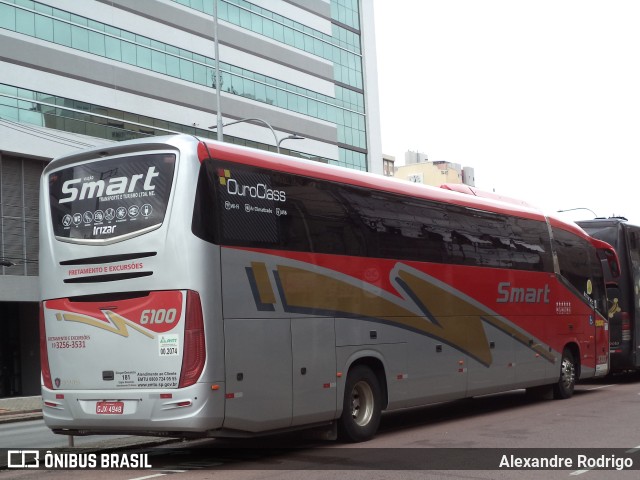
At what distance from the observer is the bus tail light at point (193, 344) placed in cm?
993

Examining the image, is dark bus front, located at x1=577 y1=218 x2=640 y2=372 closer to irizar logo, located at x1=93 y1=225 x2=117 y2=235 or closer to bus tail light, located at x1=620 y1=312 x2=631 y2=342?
bus tail light, located at x1=620 y1=312 x2=631 y2=342

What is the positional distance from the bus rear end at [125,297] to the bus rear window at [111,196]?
1 centimetres

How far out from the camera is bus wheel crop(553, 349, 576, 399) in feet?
60.0

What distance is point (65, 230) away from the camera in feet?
36.1

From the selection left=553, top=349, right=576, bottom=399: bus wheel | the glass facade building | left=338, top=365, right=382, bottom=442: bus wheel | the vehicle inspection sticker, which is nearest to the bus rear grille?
the vehicle inspection sticker

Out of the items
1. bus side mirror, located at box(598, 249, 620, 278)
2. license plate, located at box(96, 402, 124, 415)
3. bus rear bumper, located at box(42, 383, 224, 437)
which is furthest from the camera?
bus side mirror, located at box(598, 249, 620, 278)

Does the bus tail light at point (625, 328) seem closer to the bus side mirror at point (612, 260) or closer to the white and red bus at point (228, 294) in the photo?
the bus side mirror at point (612, 260)

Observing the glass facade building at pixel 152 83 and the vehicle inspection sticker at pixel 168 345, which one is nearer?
the vehicle inspection sticker at pixel 168 345

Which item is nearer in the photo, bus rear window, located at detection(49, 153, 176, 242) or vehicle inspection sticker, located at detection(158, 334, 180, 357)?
vehicle inspection sticker, located at detection(158, 334, 180, 357)

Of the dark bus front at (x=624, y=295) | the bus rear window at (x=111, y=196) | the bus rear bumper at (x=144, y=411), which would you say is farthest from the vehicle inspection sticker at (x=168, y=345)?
the dark bus front at (x=624, y=295)

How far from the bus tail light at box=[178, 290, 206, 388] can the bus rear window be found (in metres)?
1.05

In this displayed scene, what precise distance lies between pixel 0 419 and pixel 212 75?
23.3 metres

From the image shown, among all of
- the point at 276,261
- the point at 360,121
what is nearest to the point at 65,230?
the point at 276,261

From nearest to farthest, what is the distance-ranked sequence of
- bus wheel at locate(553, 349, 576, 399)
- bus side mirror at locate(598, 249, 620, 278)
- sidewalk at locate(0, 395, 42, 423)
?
1. bus wheel at locate(553, 349, 576, 399)
2. bus side mirror at locate(598, 249, 620, 278)
3. sidewalk at locate(0, 395, 42, 423)
